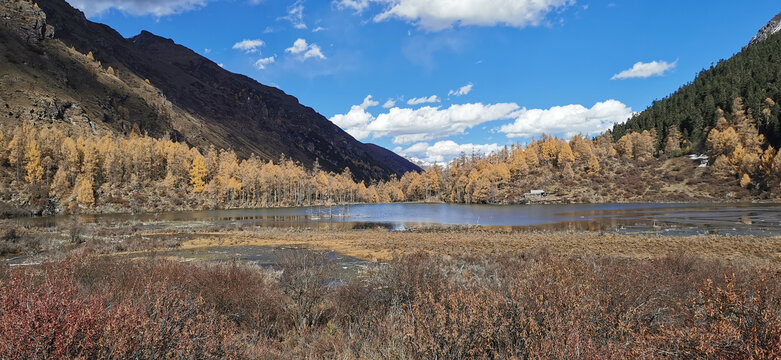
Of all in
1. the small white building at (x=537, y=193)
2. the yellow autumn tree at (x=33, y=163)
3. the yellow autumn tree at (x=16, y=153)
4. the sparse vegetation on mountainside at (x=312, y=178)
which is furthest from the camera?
the small white building at (x=537, y=193)

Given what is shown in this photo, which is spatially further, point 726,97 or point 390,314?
point 726,97

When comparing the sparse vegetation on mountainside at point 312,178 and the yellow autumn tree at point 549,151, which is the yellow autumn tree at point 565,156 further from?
the yellow autumn tree at point 549,151

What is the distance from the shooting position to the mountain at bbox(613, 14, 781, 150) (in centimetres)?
12725

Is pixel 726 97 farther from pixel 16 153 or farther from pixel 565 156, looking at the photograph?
pixel 16 153

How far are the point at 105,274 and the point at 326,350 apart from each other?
7207 millimetres

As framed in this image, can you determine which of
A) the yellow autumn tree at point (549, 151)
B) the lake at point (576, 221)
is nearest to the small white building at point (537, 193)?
the yellow autumn tree at point (549, 151)

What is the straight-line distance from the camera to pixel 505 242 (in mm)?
33562

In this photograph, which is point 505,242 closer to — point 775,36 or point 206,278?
point 206,278

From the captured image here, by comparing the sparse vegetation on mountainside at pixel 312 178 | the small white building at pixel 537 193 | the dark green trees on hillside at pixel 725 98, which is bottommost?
the small white building at pixel 537 193

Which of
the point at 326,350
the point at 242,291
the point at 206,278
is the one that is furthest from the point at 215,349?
the point at 206,278

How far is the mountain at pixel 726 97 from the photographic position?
12725cm

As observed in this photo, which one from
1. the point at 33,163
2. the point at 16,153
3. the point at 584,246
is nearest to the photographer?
the point at 584,246

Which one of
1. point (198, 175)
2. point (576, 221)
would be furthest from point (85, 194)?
point (576, 221)

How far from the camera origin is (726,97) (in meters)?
148
